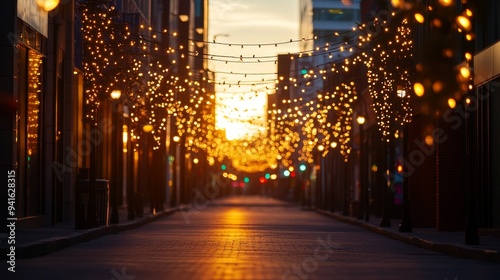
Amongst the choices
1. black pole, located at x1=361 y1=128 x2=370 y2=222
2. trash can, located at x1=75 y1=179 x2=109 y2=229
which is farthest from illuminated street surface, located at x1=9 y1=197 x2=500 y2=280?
→ black pole, located at x1=361 y1=128 x2=370 y2=222

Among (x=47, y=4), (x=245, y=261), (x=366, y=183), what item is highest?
(x=47, y=4)

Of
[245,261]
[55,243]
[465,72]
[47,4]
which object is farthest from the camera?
[47,4]

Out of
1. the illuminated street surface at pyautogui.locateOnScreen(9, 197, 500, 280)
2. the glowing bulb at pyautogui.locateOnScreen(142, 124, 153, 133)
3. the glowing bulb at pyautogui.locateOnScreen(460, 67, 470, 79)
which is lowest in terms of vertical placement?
the illuminated street surface at pyautogui.locateOnScreen(9, 197, 500, 280)

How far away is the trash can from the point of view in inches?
1324

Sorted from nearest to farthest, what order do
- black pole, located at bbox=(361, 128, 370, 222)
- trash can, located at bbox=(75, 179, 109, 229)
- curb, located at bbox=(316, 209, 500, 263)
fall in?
curb, located at bbox=(316, 209, 500, 263)
trash can, located at bbox=(75, 179, 109, 229)
black pole, located at bbox=(361, 128, 370, 222)

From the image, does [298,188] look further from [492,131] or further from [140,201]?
[492,131]

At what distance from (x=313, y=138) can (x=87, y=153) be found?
2430 centimetres

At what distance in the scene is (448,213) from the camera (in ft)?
125

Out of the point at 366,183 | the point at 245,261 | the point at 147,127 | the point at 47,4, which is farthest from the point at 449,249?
the point at 147,127

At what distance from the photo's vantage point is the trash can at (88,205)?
33625mm

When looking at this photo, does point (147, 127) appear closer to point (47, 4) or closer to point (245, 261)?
point (47, 4)

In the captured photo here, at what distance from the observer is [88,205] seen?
115 ft

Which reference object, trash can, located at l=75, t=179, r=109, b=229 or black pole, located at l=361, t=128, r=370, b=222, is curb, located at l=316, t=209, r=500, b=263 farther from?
black pole, located at l=361, t=128, r=370, b=222

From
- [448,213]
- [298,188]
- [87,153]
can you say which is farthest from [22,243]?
[298,188]
